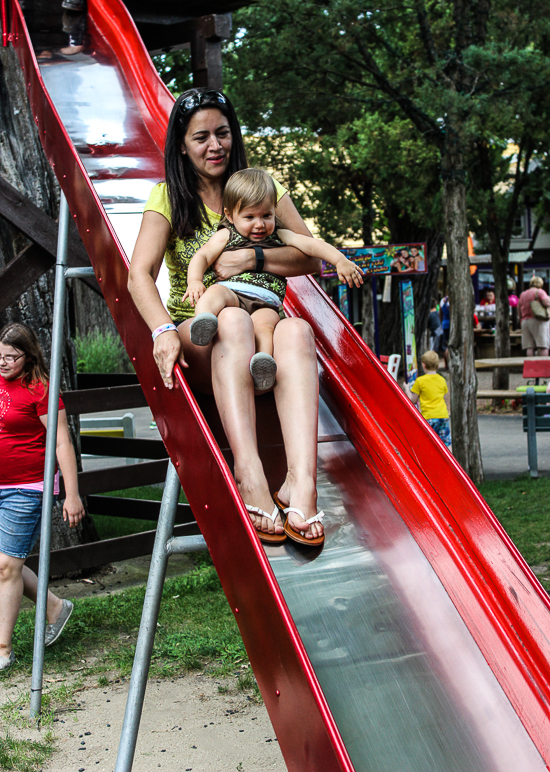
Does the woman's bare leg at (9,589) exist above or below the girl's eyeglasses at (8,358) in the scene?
below

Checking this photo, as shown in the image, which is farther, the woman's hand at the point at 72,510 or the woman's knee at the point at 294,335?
the woman's hand at the point at 72,510

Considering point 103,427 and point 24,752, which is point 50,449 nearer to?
point 24,752

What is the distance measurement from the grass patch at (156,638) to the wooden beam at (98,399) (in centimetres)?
133

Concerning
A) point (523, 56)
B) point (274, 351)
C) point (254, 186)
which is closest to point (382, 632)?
point (274, 351)

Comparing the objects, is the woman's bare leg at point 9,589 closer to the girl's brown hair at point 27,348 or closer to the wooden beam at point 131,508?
the girl's brown hair at point 27,348

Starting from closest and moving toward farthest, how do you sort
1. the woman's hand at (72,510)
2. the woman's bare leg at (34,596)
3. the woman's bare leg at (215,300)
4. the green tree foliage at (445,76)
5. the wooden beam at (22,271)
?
1. the woman's bare leg at (215,300)
2. the woman's hand at (72,510)
3. the woman's bare leg at (34,596)
4. the wooden beam at (22,271)
5. the green tree foliage at (445,76)

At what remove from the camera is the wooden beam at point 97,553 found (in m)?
5.20

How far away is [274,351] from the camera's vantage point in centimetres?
293

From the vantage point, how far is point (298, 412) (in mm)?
2781

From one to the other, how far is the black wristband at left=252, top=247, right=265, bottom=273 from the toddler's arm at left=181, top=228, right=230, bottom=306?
0.42 feet

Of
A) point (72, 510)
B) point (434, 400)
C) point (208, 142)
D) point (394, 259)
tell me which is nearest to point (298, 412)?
point (208, 142)

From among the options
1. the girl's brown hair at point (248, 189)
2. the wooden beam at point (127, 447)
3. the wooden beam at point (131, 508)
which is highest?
the girl's brown hair at point (248, 189)

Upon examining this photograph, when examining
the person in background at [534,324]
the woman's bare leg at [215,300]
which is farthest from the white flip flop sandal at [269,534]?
the person in background at [534,324]

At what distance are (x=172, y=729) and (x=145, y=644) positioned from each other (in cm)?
118
